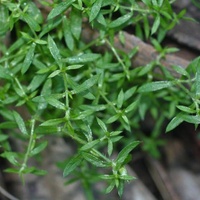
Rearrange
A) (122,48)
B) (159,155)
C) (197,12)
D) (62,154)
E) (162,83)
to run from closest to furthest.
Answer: (162,83)
(122,48)
(197,12)
(62,154)
(159,155)

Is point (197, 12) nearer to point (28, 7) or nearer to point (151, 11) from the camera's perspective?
point (151, 11)

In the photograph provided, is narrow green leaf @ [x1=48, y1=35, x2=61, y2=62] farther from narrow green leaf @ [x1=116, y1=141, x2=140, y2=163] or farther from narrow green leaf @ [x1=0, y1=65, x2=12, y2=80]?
narrow green leaf @ [x1=116, y1=141, x2=140, y2=163]

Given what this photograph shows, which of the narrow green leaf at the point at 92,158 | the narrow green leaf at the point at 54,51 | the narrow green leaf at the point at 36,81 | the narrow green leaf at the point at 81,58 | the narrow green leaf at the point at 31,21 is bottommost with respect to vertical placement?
the narrow green leaf at the point at 92,158

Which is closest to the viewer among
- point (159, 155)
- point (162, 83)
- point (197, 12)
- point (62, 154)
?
point (162, 83)

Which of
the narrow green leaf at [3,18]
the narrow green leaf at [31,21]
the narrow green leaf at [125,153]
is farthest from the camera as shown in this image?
the narrow green leaf at [3,18]

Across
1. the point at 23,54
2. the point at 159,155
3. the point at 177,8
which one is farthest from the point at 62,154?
the point at 177,8

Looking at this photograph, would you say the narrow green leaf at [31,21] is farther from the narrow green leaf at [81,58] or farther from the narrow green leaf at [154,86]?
the narrow green leaf at [154,86]

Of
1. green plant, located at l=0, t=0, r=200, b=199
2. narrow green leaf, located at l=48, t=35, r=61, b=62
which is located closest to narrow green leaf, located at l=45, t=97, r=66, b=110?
green plant, located at l=0, t=0, r=200, b=199

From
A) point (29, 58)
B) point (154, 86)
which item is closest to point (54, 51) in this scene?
point (29, 58)

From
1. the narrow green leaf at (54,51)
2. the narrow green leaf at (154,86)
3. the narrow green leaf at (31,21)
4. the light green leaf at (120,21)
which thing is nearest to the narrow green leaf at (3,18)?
the narrow green leaf at (31,21)
